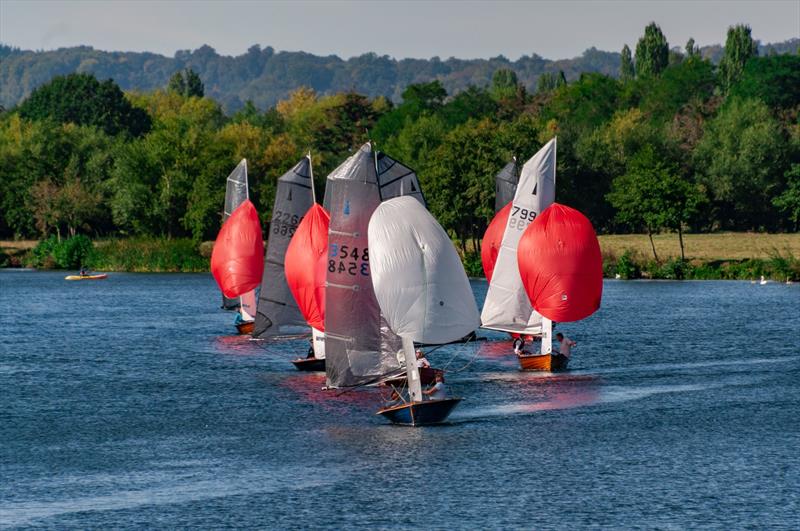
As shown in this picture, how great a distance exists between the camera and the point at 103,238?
187 meters

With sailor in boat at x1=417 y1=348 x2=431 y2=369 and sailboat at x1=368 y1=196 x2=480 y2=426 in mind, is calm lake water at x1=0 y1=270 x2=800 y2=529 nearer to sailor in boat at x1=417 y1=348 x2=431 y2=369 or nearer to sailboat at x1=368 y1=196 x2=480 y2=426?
sailor in boat at x1=417 y1=348 x2=431 y2=369

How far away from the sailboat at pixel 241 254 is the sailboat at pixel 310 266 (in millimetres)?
15521

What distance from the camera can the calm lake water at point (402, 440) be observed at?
37188 mm

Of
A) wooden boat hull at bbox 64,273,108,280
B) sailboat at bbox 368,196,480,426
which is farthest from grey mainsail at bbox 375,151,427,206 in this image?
wooden boat hull at bbox 64,273,108,280

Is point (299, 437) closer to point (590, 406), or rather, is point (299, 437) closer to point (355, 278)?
point (355, 278)

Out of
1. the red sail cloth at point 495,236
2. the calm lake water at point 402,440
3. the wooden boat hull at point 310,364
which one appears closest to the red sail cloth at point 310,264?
the calm lake water at point 402,440

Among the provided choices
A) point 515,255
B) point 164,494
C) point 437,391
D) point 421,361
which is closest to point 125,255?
point 515,255

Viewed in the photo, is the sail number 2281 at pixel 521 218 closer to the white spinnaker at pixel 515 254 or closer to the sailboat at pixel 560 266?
the white spinnaker at pixel 515 254

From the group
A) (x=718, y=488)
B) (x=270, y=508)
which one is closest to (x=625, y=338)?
(x=718, y=488)

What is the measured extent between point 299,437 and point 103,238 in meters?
144

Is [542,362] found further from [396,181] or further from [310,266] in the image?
[396,181]

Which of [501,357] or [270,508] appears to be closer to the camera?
[270,508]

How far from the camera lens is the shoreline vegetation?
134500mm

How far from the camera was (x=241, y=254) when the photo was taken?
262ft
